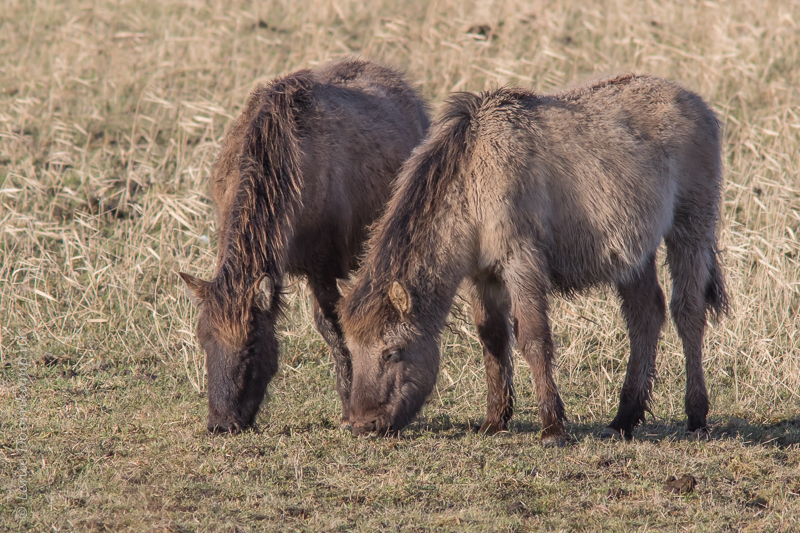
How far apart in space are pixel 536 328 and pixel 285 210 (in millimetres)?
1959

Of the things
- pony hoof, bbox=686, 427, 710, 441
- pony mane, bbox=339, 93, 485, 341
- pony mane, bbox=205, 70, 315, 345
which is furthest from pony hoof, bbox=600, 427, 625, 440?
pony mane, bbox=205, 70, 315, 345

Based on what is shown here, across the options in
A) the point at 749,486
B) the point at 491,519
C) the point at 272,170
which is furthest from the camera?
the point at 272,170

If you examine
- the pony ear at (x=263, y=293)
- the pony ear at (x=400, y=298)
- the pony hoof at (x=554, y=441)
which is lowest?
the pony hoof at (x=554, y=441)

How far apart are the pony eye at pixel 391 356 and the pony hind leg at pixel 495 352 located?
971mm

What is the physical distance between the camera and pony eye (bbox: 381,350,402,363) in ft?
17.9

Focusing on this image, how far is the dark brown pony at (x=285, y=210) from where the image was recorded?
18.4 feet

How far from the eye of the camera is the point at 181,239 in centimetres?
913

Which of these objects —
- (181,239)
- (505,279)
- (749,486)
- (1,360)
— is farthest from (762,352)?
(1,360)

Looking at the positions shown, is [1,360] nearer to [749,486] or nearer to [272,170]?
[272,170]

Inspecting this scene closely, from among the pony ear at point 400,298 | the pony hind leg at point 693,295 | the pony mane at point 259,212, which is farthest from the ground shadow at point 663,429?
the pony mane at point 259,212

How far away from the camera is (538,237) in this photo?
556 centimetres

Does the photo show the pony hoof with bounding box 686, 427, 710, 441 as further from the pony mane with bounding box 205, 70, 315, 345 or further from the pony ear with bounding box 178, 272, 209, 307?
the pony ear with bounding box 178, 272, 209, 307

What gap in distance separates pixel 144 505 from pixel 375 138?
371 centimetres

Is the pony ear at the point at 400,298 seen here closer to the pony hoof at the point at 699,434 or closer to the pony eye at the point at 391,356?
the pony eye at the point at 391,356
